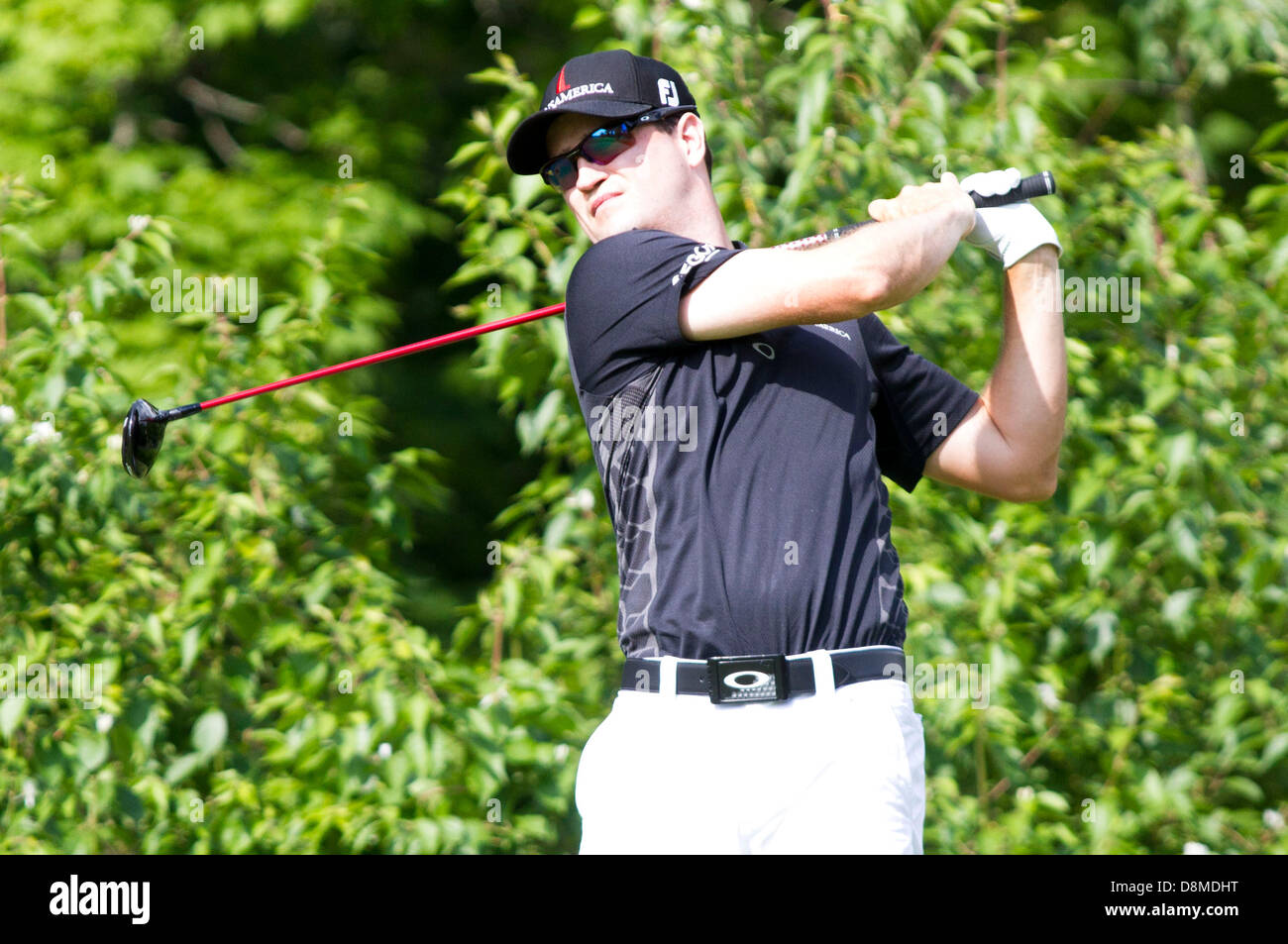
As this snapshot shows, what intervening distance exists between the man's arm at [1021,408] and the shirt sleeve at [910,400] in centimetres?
3

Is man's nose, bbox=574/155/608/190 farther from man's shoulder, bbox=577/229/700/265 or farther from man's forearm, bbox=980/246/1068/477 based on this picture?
man's forearm, bbox=980/246/1068/477

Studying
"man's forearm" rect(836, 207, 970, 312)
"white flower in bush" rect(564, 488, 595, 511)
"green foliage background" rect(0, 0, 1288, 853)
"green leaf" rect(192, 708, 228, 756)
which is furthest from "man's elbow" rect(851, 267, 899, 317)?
"green leaf" rect(192, 708, 228, 756)

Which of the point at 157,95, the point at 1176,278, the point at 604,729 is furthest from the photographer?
the point at 157,95

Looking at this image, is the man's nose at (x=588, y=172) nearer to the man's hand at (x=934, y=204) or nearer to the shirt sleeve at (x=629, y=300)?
the shirt sleeve at (x=629, y=300)

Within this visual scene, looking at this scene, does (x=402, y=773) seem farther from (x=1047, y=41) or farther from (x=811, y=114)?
(x=1047, y=41)

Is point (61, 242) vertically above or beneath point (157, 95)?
beneath

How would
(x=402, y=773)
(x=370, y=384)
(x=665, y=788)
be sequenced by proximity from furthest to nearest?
(x=370, y=384)
(x=402, y=773)
(x=665, y=788)

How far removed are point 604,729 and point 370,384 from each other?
5.62 metres

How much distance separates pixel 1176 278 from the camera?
4.31 metres

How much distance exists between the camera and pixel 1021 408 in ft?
8.48

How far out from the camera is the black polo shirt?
220cm

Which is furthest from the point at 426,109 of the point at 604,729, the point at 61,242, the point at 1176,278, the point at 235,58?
the point at 604,729

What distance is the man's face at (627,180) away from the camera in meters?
2.57

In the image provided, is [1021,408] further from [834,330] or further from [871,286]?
[871,286]
